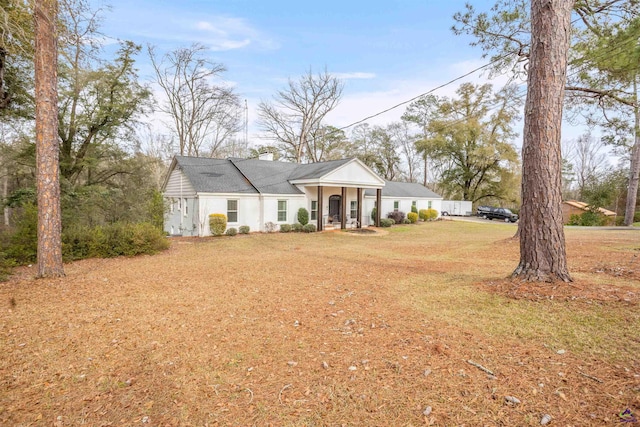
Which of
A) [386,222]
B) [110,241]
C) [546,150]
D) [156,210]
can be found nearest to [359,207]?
[386,222]

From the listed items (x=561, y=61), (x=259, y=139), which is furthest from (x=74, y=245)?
(x=259, y=139)

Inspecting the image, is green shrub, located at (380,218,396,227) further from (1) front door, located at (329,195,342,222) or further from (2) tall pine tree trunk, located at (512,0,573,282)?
(2) tall pine tree trunk, located at (512,0,573,282)

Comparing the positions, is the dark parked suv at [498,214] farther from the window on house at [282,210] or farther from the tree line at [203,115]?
the window on house at [282,210]

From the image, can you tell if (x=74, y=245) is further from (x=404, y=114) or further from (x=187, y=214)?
(x=404, y=114)

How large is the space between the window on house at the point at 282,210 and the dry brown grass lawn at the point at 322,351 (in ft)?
38.8

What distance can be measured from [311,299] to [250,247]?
7.69 m

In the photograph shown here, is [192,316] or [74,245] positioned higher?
[74,245]

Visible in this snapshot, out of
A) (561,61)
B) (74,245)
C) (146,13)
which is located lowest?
(74,245)

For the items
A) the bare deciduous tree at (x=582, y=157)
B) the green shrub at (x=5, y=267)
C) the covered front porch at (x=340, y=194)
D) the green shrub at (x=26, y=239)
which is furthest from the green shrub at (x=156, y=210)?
the bare deciduous tree at (x=582, y=157)

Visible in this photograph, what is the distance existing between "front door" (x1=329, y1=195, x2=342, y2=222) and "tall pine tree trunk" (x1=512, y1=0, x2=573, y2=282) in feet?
53.9

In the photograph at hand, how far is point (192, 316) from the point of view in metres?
4.77

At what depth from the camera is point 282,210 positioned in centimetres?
1864

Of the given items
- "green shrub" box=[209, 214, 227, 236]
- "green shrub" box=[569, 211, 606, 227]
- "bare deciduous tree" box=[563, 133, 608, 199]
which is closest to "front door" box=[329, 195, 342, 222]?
"green shrub" box=[209, 214, 227, 236]

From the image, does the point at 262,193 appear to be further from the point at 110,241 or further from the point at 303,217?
the point at 110,241
